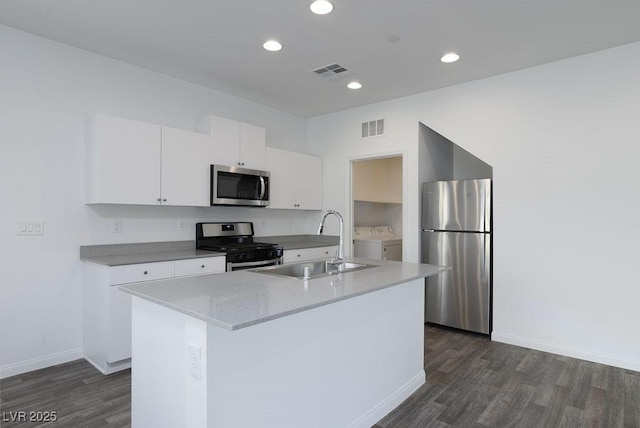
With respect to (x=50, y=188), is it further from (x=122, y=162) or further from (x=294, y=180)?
(x=294, y=180)

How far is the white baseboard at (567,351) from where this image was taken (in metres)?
2.95

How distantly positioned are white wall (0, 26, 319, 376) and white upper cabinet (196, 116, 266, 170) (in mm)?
592

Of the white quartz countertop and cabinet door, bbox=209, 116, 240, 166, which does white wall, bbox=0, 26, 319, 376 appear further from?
the white quartz countertop

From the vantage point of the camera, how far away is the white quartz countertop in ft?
4.43

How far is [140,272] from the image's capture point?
9.39ft

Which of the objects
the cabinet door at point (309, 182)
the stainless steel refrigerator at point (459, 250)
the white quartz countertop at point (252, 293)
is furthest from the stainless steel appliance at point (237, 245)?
the stainless steel refrigerator at point (459, 250)

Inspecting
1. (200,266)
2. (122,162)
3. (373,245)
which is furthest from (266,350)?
(373,245)

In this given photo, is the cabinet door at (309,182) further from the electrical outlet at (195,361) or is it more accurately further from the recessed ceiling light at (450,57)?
the electrical outlet at (195,361)

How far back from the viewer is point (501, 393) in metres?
2.50

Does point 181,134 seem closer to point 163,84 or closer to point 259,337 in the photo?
point 163,84

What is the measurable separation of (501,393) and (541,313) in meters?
1.21

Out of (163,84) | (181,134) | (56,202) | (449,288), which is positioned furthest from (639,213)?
(56,202)

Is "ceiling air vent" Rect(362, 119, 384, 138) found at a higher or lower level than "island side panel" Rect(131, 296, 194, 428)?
higher

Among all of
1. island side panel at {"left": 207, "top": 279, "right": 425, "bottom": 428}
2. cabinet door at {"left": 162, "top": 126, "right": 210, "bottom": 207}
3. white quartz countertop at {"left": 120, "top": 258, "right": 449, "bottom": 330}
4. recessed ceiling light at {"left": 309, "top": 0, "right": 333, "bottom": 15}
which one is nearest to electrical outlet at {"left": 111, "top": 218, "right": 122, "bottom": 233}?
cabinet door at {"left": 162, "top": 126, "right": 210, "bottom": 207}
